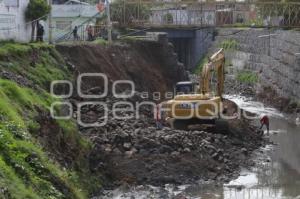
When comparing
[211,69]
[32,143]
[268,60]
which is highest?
[211,69]

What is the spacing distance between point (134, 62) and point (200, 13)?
940cm

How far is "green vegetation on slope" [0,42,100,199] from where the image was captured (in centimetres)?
1753

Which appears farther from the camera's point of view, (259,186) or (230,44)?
(230,44)

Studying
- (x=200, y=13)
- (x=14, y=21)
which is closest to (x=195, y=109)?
(x=14, y=21)

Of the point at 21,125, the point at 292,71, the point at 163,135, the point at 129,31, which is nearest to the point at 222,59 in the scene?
the point at 163,135

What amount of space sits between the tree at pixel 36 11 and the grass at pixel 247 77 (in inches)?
1233

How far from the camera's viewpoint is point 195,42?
270 feet

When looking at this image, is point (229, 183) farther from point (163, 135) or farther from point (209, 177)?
point (163, 135)

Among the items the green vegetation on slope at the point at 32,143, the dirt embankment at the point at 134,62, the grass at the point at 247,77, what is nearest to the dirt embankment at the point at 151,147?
the dirt embankment at the point at 134,62

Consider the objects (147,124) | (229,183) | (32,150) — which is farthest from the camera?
(147,124)

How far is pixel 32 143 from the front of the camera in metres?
20.3

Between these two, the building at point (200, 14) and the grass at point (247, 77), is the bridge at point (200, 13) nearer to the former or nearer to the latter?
the building at point (200, 14)

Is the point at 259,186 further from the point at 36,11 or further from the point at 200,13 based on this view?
the point at 200,13

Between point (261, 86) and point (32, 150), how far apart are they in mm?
47089
